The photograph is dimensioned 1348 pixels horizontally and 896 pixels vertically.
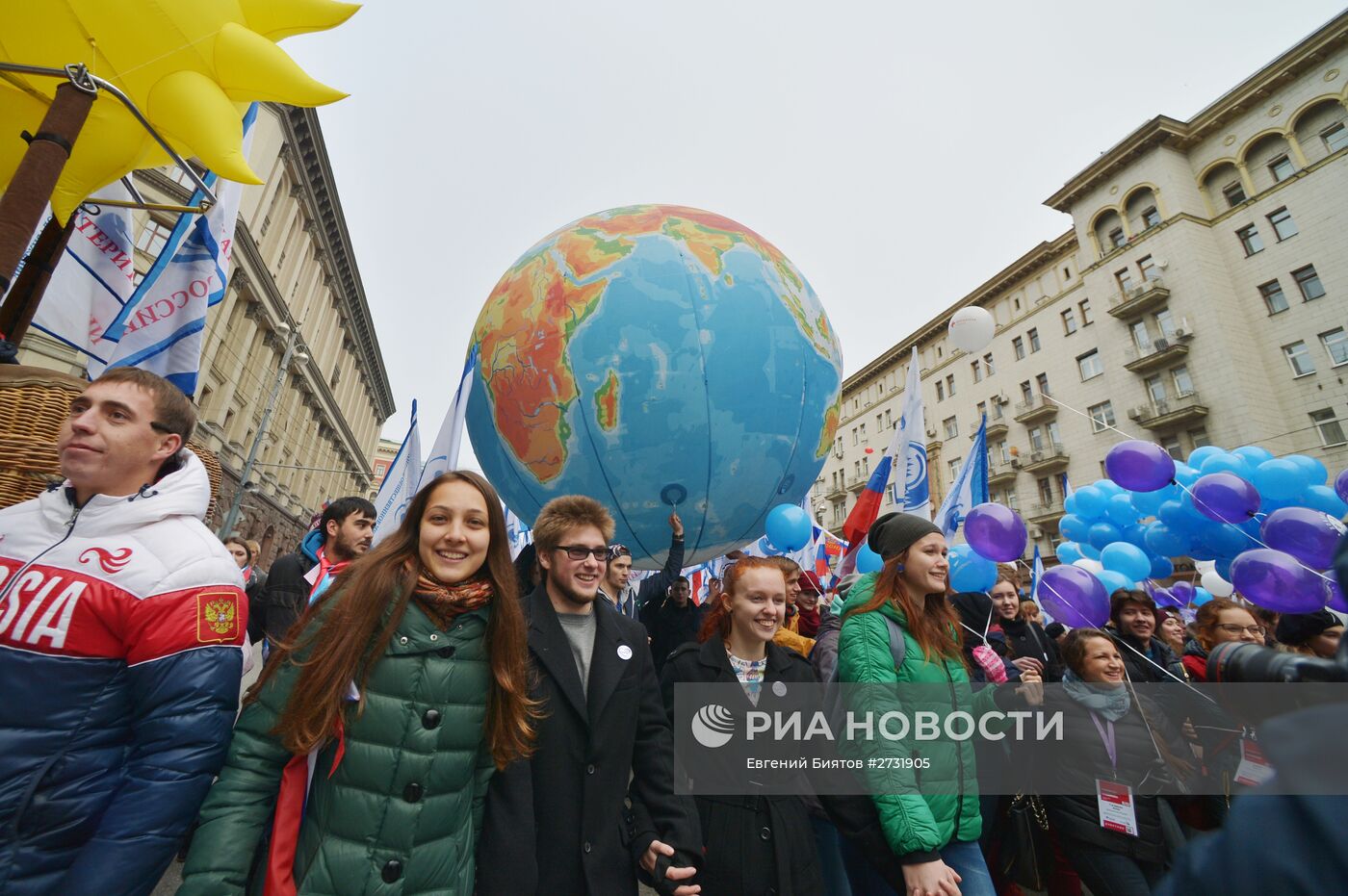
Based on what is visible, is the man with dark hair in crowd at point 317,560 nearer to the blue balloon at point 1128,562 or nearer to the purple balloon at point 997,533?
the purple balloon at point 997,533

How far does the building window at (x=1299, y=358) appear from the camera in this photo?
66.4ft

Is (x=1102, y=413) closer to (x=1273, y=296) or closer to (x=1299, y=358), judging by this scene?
(x=1299, y=358)

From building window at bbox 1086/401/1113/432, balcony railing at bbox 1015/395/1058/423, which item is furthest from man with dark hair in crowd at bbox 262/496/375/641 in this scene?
balcony railing at bbox 1015/395/1058/423

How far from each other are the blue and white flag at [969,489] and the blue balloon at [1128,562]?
1.51 metres

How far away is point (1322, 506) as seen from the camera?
20.8 ft

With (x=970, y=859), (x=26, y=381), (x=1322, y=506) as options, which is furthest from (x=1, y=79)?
(x=1322, y=506)

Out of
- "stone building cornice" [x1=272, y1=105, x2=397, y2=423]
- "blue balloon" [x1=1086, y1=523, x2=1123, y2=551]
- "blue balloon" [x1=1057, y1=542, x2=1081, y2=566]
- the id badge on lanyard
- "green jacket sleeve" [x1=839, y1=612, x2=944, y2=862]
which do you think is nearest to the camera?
"green jacket sleeve" [x1=839, y1=612, x2=944, y2=862]

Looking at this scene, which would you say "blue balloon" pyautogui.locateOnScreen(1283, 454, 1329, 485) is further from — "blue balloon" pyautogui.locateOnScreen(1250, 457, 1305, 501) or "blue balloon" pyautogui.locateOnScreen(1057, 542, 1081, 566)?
"blue balloon" pyautogui.locateOnScreen(1057, 542, 1081, 566)

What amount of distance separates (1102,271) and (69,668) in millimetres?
33251

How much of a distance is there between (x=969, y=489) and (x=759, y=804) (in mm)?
6495

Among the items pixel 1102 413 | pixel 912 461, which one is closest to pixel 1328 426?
pixel 1102 413

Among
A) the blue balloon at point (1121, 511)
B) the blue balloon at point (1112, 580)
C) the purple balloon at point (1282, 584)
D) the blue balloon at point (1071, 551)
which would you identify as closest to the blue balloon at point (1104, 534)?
the blue balloon at point (1121, 511)

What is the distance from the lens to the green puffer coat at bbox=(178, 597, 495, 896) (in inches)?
62.8

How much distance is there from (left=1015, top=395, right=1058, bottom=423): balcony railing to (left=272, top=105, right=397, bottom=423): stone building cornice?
120 feet
